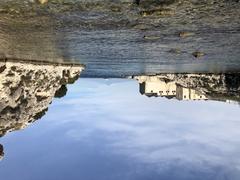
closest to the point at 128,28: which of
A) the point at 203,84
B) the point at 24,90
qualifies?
the point at 24,90

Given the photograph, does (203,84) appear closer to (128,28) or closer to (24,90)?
(24,90)

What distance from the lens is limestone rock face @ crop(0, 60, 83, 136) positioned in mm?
8122

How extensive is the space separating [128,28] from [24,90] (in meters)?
4.01

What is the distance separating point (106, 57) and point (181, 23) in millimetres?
3977

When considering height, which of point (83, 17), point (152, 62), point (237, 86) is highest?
point (83, 17)

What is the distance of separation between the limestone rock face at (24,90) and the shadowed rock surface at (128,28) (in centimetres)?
53

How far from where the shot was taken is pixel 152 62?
31.0 ft

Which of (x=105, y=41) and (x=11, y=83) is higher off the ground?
(x=105, y=41)

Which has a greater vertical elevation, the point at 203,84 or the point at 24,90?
the point at 24,90

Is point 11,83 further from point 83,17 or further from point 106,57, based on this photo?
point 83,17

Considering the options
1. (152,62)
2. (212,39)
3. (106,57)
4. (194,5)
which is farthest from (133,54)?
(194,5)

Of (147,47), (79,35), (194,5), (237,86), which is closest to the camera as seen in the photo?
(194,5)

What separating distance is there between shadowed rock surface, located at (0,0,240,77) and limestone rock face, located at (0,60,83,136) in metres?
0.53

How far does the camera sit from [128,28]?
5.23 meters
